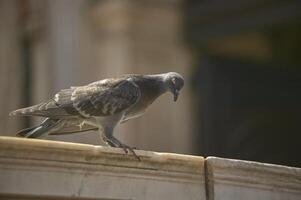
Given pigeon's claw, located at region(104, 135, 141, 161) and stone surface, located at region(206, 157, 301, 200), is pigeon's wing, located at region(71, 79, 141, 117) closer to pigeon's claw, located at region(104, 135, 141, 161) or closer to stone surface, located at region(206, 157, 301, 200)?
pigeon's claw, located at region(104, 135, 141, 161)

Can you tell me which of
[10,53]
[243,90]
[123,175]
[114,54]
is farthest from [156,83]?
[10,53]

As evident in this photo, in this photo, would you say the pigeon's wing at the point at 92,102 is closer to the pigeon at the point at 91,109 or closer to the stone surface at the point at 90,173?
the pigeon at the point at 91,109

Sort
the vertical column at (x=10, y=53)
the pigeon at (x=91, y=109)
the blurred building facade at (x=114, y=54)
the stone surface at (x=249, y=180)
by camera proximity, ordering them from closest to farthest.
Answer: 1. the stone surface at (x=249, y=180)
2. the pigeon at (x=91, y=109)
3. the blurred building facade at (x=114, y=54)
4. the vertical column at (x=10, y=53)

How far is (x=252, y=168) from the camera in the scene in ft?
17.7

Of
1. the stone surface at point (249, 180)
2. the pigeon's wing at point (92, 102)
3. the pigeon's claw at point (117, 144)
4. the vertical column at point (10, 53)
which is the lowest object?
the vertical column at point (10, 53)

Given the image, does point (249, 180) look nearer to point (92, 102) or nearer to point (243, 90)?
point (92, 102)

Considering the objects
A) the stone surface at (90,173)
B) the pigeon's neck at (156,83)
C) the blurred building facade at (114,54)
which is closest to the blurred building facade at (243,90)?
the blurred building facade at (114,54)

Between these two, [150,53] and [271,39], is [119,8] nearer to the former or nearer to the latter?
[150,53]

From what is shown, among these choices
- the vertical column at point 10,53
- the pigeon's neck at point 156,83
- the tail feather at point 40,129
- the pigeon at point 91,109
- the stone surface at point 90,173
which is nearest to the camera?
the stone surface at point 90,173

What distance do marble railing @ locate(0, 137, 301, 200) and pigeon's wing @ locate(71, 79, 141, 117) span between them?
0.74 m

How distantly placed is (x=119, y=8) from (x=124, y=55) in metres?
0.67

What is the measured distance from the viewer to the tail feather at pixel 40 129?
5574mm

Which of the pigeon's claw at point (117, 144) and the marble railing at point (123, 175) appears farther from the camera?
the pigeon's claw at point (117, 144)

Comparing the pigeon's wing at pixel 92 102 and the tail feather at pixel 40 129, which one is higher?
the pigeon's wing at pixel 92 102
